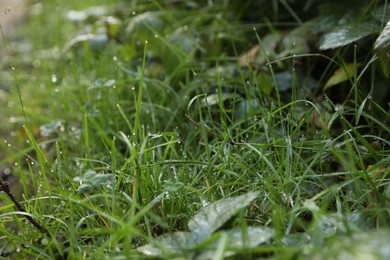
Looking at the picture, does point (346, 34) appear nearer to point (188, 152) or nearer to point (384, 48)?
point (384, 48)

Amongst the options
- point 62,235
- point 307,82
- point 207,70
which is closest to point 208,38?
point 207,70

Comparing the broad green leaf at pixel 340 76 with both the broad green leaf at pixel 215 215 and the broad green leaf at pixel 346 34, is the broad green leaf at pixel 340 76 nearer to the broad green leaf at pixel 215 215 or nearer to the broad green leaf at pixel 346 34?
the broad green leaf at pixel 346 34

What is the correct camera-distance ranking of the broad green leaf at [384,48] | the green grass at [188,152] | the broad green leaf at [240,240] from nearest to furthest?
the broad green leaf at [240,240] < the green grass at [188,152] < the broad green leaf at [384,48]

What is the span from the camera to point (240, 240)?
92cm

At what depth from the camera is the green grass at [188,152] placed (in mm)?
1055

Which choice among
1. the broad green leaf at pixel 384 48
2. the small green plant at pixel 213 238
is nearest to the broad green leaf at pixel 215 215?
the small green plant at pixel 213 238

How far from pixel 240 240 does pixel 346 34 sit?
846mm

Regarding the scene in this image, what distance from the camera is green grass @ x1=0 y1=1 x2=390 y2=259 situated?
1055 millimetres

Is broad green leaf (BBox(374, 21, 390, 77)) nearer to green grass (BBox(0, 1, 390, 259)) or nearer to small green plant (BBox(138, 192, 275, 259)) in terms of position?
green grass (BBox(0, 1, 390, 259))

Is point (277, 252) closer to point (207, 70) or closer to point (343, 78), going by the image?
point (343, 78)

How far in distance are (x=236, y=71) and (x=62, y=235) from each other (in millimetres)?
875

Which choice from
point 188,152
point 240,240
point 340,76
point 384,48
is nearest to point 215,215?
point 240,240

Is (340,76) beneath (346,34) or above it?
beneath

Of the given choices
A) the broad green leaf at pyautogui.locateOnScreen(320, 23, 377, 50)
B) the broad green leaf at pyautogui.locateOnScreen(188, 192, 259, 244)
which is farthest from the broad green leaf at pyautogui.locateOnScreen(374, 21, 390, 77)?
the broad green leaf at pyautogui.locateOnScreen(188, 192, 259, 244)
